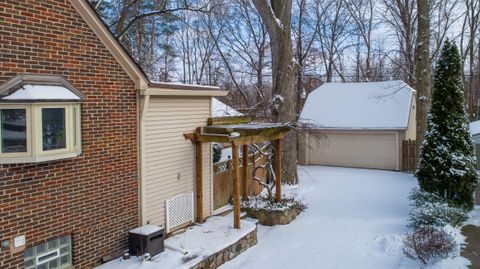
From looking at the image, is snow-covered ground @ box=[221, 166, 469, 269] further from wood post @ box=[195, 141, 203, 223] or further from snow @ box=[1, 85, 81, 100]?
snow @ box=[1, 85, 81, 100]

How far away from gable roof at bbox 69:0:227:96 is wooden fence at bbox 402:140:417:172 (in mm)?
13314

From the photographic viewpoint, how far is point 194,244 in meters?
8.92

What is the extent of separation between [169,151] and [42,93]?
3.77 metres

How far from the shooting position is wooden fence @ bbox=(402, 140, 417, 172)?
19844mm

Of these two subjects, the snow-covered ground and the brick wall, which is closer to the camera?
the brick wall

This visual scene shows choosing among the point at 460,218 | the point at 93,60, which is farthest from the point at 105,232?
the point at 460,218

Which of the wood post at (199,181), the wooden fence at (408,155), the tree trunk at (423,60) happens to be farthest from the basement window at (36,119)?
the wooden fence at (408,155)

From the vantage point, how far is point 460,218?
1083 centimetres

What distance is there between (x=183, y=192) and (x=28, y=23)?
206 inches

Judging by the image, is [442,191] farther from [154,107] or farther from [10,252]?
[10,252]

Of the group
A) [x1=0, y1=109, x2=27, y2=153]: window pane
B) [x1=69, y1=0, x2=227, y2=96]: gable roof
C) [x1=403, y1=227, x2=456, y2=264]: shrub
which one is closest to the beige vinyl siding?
[x1=69, y1=0, x2=227, y2=96]: gable roof

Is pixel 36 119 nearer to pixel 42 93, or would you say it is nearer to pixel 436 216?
pixel 42 93

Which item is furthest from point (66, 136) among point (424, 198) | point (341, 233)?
point (424, 198)

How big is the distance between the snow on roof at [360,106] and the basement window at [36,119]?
14.6 meters
